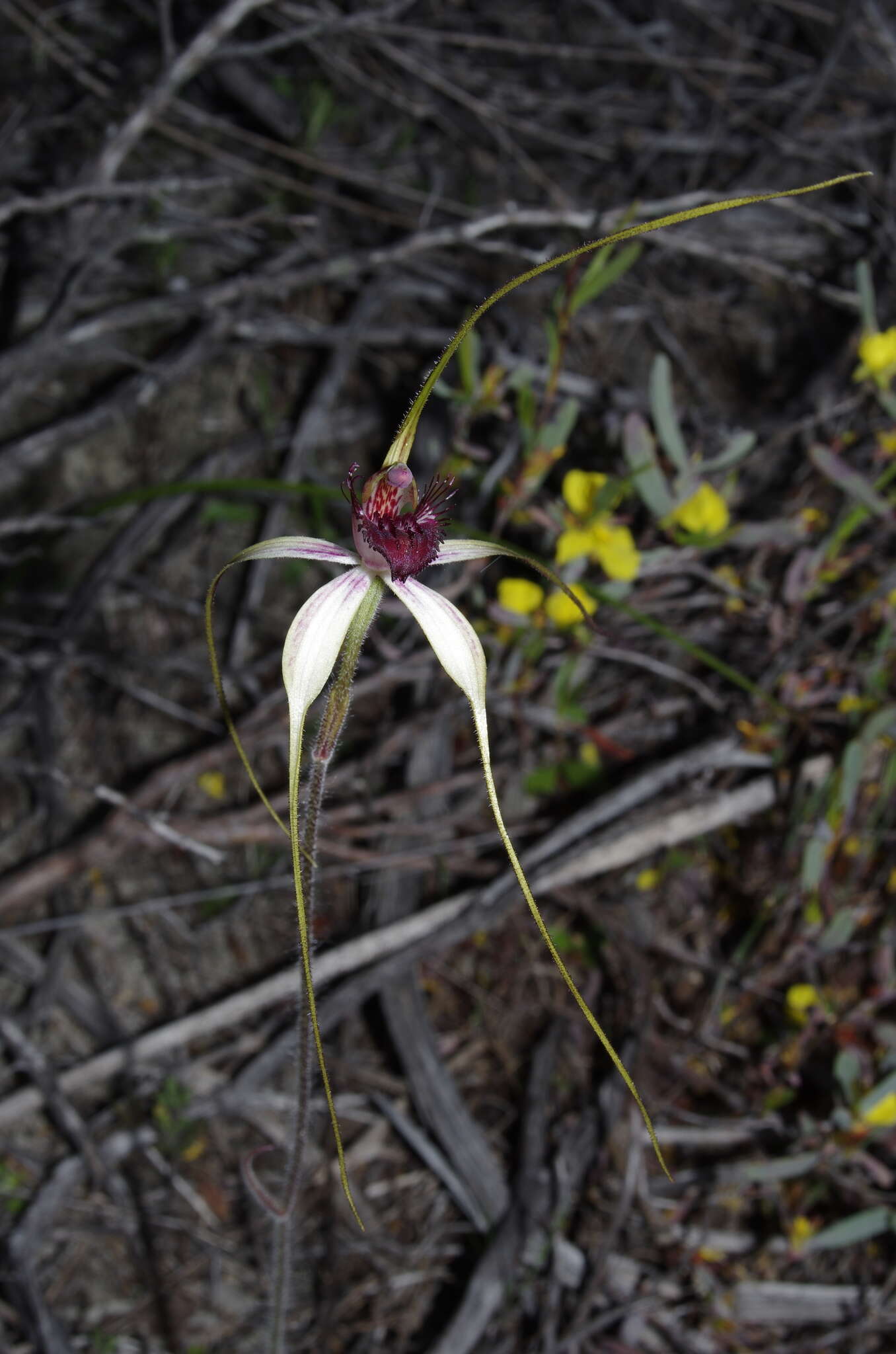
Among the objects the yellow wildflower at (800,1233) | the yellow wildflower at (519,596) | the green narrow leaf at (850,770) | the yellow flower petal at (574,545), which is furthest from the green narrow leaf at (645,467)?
the yellow wildflower at (800,1233)

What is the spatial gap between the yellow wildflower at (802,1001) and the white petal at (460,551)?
1253 mm

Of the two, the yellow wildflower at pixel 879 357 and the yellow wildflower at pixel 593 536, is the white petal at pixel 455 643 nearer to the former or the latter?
the yellow wildflower at pixel 593 536

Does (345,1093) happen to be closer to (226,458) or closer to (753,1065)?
(753,1065)

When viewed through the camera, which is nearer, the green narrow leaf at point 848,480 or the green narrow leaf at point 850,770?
the green narrow leaf at point 850,770

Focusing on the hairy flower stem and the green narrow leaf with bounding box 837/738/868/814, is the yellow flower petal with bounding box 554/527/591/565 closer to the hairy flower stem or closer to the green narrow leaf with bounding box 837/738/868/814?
the green narrow leaf with bounding box 837/738/868/814

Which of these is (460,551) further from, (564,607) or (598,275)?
(598,275)

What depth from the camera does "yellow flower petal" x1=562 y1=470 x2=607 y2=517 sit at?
5.90 ft

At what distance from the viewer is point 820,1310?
1670 millimetres

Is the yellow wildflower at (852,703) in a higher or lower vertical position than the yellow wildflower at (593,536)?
lower

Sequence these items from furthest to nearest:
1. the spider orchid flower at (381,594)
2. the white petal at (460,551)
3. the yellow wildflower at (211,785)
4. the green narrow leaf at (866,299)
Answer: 1. the yellow wildflower at (211,785)
2. the green narrow leaf at (866,299)
3. the white petal at (460,551)
4. the spider orchid flower at (381,594)

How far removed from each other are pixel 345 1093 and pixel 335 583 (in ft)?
4.40

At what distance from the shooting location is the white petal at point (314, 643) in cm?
78

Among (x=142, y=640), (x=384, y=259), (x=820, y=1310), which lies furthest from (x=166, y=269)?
(x=820, y=1310)

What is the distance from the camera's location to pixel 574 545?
1.76 meters
